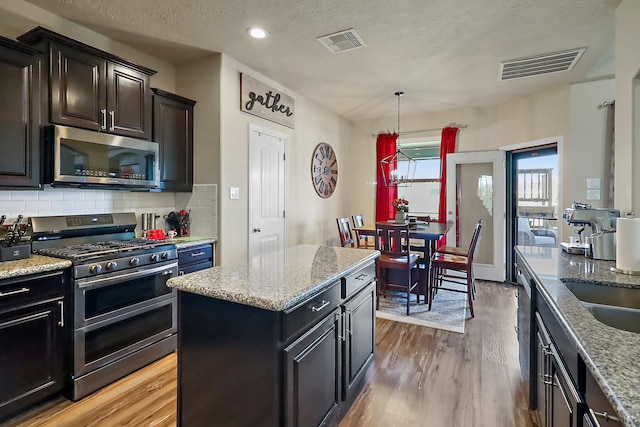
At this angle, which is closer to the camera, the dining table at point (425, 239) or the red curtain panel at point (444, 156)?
the dining table at point (425, 239)

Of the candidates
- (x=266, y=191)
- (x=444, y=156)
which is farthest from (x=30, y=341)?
(x=444, y=156)

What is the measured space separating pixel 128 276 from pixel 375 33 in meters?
2.82

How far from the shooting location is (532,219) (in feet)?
15.4

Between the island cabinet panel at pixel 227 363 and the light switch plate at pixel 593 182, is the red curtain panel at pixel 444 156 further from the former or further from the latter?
the island cabinet panel at pixel 227 363

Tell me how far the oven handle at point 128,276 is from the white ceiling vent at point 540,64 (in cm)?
386

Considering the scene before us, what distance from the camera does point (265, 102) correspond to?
155 inches

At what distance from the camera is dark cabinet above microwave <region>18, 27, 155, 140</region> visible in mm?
2320

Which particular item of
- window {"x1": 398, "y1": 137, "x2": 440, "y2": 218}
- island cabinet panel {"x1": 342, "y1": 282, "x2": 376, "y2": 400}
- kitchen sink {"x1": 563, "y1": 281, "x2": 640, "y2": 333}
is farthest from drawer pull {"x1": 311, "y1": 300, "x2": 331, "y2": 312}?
window {"x1": 398, "y1": 137, "x2": 440, "y2": 218}

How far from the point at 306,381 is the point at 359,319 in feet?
2.26

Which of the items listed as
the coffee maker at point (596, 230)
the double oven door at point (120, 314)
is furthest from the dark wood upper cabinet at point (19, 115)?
the coffee maker at point (596, 230)

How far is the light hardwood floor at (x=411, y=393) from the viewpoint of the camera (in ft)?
6.40

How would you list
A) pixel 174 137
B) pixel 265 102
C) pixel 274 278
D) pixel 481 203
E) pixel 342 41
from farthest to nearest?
pixel 481 203 → pixel 265 102 → pixel 174 137 → pixel 342 41 → pixel 274 278

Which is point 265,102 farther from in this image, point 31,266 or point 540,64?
point 540,64

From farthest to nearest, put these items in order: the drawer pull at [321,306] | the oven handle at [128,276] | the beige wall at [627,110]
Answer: the oven handle at [128,276] < the beige wall at [627,110] < the drawer pull at [321,306]
